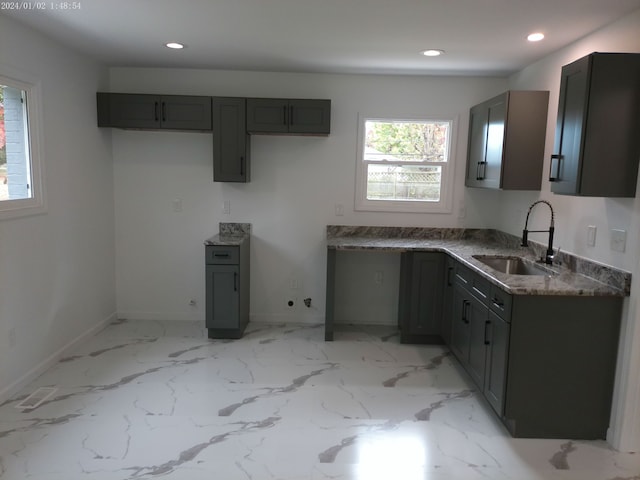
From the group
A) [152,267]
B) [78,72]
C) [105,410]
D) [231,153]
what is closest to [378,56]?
[231,153]

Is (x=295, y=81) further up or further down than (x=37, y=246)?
further up

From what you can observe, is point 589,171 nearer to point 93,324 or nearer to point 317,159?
point 317,159

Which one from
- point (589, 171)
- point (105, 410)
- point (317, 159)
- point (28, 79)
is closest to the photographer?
point (589, 171)

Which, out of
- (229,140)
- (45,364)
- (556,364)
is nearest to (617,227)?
(556,364)

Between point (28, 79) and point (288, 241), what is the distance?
2461 mm

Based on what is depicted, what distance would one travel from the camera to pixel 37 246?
323cm

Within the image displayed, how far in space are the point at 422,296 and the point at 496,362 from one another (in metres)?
1.26

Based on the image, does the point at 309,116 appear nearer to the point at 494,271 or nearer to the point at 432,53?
the point at 432,53

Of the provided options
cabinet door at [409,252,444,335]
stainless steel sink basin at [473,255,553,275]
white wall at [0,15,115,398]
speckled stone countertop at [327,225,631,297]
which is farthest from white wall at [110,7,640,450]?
stainless steel sink basin at [473,255,553,275]

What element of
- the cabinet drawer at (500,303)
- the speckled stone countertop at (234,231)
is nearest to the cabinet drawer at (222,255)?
the speckled stone countertop at (234,231)

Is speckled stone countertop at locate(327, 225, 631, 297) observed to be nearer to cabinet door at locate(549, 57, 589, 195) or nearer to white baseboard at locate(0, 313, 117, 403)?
cabinet door at locate(549, 57, 589, 195)

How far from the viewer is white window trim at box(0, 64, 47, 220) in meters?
3.01

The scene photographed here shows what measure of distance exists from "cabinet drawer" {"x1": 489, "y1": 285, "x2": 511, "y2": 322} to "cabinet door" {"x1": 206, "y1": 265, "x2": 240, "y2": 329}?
84.6 inches

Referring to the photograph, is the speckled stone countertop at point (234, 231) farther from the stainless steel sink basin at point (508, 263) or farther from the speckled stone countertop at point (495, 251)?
the stainless steel sink basin at point (508, 263)
